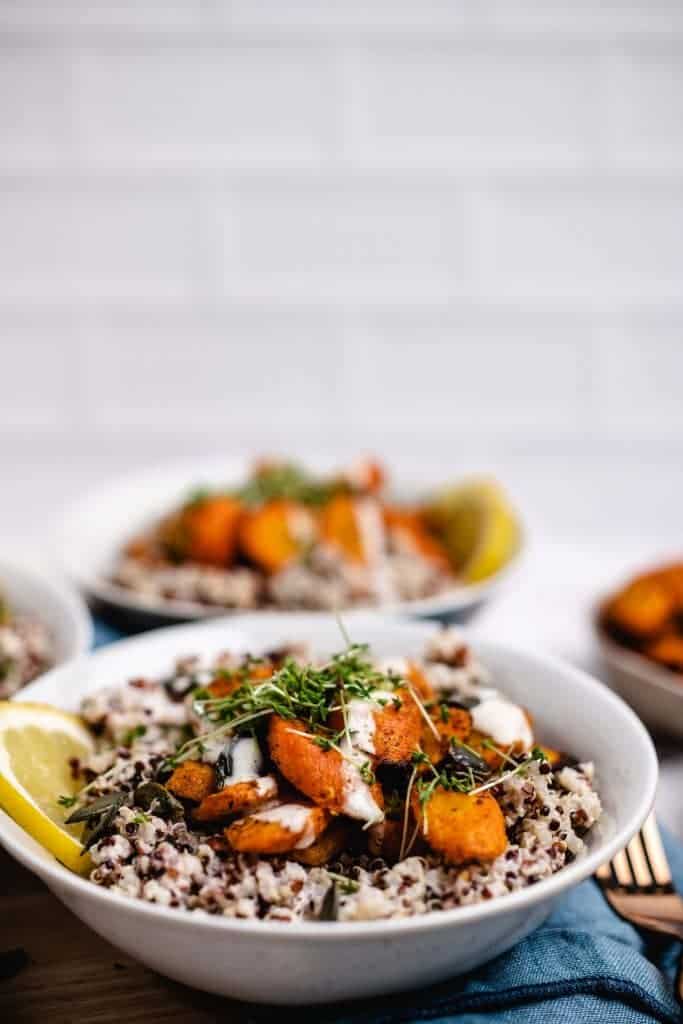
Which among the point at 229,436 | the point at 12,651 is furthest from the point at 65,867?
the point at 229,436

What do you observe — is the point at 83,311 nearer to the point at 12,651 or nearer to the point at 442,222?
the point at 442,222

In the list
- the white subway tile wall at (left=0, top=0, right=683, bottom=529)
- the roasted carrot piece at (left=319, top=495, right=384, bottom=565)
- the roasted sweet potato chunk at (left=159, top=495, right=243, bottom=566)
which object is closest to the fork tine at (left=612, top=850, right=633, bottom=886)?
the roasted carrot piece at (left=319, top=495, right=384, bottom=565)

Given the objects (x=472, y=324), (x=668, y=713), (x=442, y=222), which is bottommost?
(x=668, y=713)

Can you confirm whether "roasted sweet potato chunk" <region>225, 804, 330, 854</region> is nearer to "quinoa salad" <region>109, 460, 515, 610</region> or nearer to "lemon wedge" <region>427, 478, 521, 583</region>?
"quinoa salad" <region>109, 460, 515, 610</region>

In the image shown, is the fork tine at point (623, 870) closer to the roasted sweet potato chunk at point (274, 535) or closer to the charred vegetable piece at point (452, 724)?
the charred vegetable piece at point (452, 724)

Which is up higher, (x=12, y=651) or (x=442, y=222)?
(x=442, y=222)

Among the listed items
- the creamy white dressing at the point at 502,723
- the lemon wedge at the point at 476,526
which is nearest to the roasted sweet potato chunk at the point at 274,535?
the lemon wedge at the point at 476,526

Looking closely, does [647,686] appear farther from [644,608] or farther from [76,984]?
[76,984]
